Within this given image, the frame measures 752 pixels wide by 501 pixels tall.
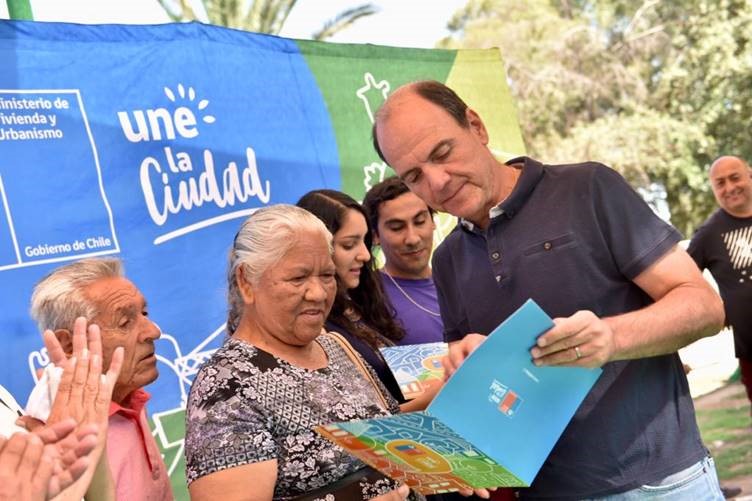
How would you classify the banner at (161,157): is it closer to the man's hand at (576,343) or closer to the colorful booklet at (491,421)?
the colorful booklet at (491,421)

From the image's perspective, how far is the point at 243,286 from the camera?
7.95 feet

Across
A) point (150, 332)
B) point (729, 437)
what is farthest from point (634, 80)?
point (150, 332)

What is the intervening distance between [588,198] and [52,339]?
119 cm

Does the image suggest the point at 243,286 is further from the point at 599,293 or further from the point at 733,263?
the point at 733,263

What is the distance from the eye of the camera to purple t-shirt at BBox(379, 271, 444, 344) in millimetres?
3535

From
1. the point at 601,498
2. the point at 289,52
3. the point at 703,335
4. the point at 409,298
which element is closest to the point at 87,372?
the point at 601,498

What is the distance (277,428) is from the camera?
7.02ft

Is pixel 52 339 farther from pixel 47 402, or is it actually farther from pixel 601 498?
pixel 601 498

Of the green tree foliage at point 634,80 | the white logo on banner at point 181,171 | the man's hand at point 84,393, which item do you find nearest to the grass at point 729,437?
the white logo on banner at point 181,171

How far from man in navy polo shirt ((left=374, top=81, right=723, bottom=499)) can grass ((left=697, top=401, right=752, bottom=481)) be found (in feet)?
17.5

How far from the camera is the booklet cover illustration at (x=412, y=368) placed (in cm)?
275

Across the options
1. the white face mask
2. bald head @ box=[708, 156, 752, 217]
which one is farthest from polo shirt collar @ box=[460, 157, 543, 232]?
bald head @ box=[708, 156, 752, 217]

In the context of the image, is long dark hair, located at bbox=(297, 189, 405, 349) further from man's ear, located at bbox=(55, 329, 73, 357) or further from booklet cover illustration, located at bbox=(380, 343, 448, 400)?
man's ear, located at bbox=(55, 329, 73, 357)

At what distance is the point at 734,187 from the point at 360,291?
3.96 m
